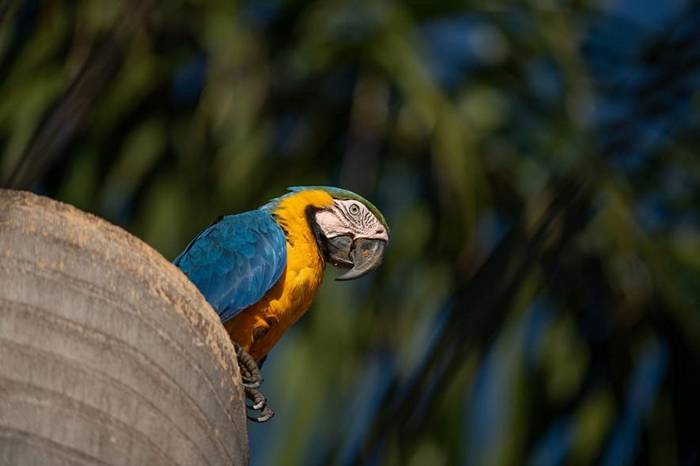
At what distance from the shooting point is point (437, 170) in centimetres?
272

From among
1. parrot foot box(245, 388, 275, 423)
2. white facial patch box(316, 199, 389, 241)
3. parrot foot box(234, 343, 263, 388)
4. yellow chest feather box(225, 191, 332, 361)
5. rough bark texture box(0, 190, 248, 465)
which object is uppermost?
rough bark texture box(0, 190, 248, 465)

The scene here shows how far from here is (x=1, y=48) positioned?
102 inches

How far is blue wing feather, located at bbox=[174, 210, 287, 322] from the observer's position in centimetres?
249

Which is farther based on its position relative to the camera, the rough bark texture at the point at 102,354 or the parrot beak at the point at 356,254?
the parrot beak at the point at 356,254

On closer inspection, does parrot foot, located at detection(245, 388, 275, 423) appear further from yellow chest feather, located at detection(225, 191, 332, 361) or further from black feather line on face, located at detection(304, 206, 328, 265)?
black feather line on face, located at detection(304, 206, 328, 265)

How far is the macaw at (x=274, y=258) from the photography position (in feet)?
8.19

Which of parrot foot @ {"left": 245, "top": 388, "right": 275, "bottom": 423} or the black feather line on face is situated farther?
the black feather line on face

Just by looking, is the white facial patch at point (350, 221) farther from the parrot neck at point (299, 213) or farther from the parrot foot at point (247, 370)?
the parrot foot at point (247, 370)

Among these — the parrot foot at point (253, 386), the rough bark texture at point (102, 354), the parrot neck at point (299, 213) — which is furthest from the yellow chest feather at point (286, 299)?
the rough bark texture at point (102, 354)

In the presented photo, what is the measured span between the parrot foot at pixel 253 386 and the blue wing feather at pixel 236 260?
0.41 ft

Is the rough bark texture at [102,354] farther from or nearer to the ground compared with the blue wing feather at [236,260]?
farther from the ground

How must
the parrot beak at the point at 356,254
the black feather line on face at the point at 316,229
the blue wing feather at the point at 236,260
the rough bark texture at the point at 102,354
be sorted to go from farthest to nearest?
the black feather line on face at the point at 316,229 < the parrot beak at the point at 356,254 < the blue wing feather at the point at 236,260 < the rough bark texture at the point at 102,354

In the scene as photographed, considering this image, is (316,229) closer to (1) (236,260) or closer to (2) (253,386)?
(1) (236,260)

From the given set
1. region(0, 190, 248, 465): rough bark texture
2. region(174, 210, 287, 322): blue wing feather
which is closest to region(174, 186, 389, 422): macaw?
region(174, 210, 287, 322): blue wing feather
